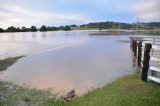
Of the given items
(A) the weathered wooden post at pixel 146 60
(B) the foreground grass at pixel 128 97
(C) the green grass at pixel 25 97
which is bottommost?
(C) the green grass at pixel 25 97

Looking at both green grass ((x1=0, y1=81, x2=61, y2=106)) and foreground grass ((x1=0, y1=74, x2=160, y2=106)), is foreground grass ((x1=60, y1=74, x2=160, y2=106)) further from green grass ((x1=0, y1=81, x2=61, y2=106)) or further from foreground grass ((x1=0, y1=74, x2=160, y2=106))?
green grass ((x1=0, y1=81, x2=61, y2=106))

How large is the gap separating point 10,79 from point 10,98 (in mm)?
6215

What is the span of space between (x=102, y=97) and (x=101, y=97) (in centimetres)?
5

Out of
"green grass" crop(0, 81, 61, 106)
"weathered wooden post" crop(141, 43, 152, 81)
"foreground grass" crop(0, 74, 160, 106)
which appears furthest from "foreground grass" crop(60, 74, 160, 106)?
"green grass" crop(0, 81, 61, 106)

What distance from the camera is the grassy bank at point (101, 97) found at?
964cm

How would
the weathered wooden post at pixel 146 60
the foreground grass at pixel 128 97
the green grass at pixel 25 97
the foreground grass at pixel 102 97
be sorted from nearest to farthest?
the foreground grass at pixel 128 97
the foreground grass at pixel 102 97
the green grass at pixel 25 97
the weathered wooden post at pixel 146 60

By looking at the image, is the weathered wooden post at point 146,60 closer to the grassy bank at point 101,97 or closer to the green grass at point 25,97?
the grassy bank at point 101,97

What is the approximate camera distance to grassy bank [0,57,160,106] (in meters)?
9.64

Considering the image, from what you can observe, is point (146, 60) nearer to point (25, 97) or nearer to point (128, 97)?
point (128, 97)

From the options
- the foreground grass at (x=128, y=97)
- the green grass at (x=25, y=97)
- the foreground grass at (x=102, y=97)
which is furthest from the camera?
the green grass at (x=25, y=97)

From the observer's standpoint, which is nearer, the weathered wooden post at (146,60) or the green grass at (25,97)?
the green grass at (25,97)

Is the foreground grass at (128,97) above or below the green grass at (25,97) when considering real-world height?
above

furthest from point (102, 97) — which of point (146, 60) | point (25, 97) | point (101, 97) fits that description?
point (25, 97)

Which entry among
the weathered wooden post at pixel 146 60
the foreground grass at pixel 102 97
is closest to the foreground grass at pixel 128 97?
the foreground grass at pixel 102 97
